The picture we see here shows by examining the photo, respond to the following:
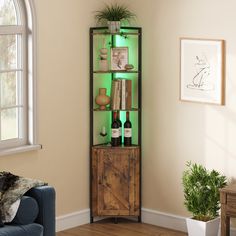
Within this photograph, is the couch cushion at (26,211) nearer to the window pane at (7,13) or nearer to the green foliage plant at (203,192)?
the green foliage plant at (203,192)

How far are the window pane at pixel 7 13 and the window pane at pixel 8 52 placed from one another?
124mm

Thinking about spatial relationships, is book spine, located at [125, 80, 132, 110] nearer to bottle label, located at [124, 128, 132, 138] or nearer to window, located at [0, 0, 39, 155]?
bottle label, located at [124, 128, 132, 138]

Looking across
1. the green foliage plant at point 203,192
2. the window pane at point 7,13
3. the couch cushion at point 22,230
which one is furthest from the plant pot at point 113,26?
the couch cushion at point 22,230

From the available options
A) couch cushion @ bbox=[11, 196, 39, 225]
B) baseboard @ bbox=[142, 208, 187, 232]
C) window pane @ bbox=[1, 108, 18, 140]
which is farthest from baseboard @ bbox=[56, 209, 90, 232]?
couch cushion @ bbox=[11, 196, 39, 225]

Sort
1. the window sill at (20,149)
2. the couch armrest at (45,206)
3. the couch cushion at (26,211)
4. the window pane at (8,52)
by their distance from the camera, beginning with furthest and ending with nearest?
the window pane at (8,52)
the window sill at (20,149)
the couch armrest at (45,206)
the couch cushion at (26,211)

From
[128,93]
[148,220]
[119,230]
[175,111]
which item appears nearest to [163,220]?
[148,220]

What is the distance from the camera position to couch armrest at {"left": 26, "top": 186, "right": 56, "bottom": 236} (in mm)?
5348

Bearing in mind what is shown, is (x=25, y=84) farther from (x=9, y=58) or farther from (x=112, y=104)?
(x=112, y=104)

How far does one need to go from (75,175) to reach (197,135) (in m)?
1.19

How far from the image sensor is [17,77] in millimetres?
6168

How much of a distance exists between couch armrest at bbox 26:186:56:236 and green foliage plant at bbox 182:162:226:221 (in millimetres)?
1325

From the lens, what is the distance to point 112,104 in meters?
6.66

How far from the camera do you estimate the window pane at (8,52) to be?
19.8ft

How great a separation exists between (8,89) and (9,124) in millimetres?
296
